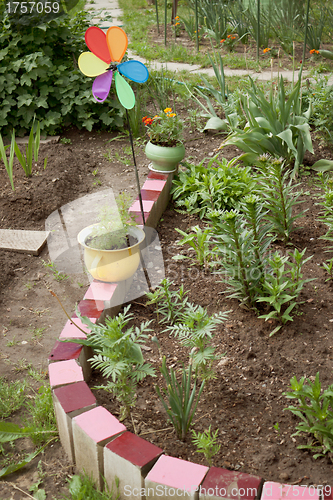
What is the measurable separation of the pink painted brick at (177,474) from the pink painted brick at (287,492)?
0.21 metres

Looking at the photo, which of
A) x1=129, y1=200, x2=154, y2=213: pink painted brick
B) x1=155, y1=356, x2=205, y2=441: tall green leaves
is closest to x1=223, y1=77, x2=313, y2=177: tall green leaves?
x1=129, y1=200, x2=154, y2=213: pink painted brick

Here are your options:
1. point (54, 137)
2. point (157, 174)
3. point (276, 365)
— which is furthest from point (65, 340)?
point (54, 137)

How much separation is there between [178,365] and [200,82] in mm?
4133

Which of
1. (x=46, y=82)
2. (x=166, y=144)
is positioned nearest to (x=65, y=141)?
(x=46, y=82)

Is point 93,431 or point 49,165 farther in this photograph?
point 49,165

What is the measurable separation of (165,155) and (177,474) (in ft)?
7.84

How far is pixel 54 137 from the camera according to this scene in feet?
14.7

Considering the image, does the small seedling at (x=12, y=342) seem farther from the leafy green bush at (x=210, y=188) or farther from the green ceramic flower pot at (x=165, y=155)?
the green ceramic flower pot at (x=165, y=155)

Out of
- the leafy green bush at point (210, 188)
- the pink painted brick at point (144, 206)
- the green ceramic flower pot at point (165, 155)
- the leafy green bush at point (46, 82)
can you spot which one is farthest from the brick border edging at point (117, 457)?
the leafy green bush at point (46, 82)

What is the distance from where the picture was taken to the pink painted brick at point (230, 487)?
1.46m

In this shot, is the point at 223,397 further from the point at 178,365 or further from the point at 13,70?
the point at 13,70

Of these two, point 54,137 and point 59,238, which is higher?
point 54,137

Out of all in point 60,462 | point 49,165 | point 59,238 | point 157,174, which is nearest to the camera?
point 60,462

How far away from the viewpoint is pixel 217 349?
2.21m
